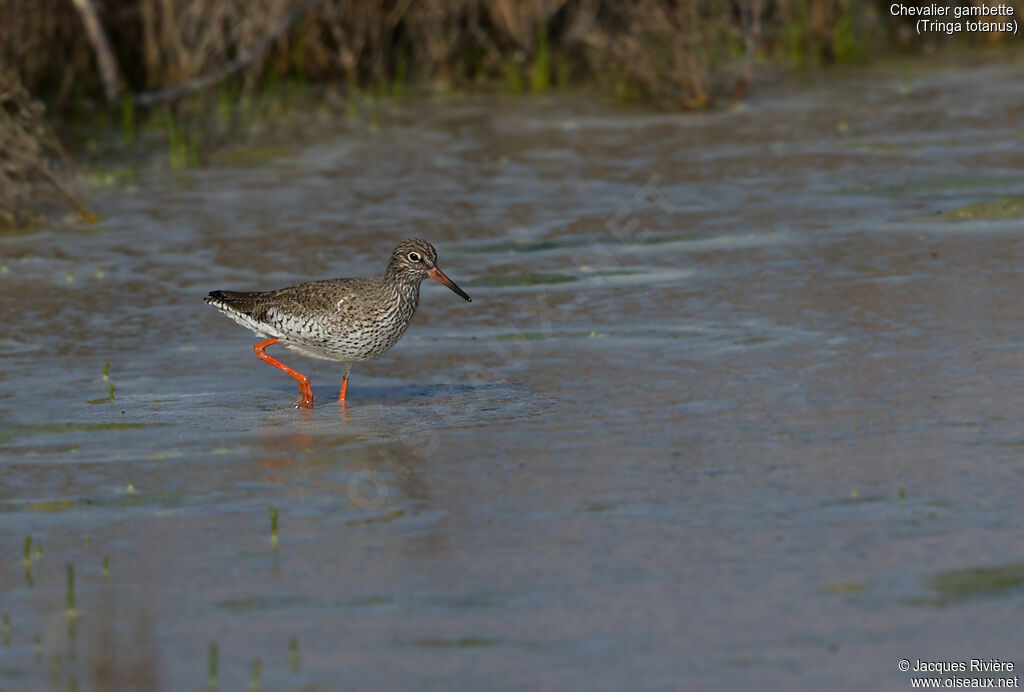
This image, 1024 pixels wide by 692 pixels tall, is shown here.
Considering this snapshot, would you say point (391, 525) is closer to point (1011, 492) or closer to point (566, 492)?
point (566, 492)

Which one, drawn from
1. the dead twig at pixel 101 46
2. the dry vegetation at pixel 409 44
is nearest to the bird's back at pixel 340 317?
the dry vegetation at pixel 409 44

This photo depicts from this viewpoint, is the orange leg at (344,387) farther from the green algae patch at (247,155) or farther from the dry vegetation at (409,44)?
the dry vegetation at (409,44)

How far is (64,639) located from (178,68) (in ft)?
41.1

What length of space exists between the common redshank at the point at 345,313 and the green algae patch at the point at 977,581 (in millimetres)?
3515

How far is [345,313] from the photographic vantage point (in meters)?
7.98

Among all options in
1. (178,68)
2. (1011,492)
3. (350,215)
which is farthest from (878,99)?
(1011,492)

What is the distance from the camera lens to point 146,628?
5168 mm

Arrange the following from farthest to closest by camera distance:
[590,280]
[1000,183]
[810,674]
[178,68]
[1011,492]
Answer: [178,68], [1000,183], [590,280], [1011,492], [810,674]

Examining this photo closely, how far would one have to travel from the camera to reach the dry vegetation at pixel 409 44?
51.4 ft

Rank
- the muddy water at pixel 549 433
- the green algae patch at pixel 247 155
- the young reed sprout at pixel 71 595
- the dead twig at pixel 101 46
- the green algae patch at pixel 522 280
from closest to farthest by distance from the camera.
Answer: the muddy water at pixel 549 433, the young reed sprout at pixel 71 595, the green algae patch at pixel 522 280, the green algae patch at pixel 247 155, the dead twig at pixel 101 46

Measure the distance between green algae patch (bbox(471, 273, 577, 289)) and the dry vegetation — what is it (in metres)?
5.22

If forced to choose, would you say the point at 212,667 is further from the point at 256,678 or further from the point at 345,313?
the point at 345,313

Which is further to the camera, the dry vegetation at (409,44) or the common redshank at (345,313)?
the dry vegetation at (409,44)

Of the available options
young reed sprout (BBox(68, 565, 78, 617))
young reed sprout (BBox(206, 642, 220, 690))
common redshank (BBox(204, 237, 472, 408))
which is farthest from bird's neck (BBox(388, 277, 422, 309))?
young reed sprout (BBox(206, 642, 220, 690))
